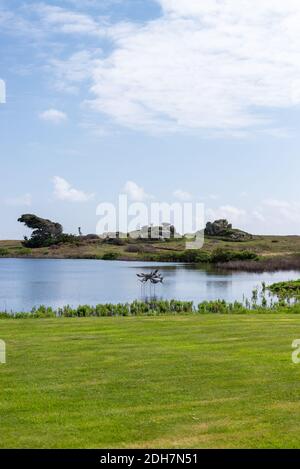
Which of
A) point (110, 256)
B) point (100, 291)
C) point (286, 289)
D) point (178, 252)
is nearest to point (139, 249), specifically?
point (110, 256)

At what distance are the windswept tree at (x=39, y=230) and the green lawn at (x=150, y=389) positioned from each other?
11777 cm

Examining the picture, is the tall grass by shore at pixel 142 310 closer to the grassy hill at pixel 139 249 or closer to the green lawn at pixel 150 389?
the green lawn at pixel 150 389

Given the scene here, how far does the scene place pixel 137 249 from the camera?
113 meters

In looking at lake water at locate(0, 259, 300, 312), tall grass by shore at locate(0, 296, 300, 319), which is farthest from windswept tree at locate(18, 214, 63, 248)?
tall grass by shore at locate(0, 296, 300, 319)

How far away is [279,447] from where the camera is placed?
7.82m

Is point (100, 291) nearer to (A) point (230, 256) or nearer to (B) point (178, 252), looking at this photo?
(A) point (230, 256)

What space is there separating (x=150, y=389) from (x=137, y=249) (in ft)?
336

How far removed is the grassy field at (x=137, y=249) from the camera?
346 feet

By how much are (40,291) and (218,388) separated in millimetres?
33177

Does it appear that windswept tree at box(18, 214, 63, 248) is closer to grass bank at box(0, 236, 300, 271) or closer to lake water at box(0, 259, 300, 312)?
grass bank at box(0, 236, 300, 271)

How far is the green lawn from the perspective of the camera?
323 inches

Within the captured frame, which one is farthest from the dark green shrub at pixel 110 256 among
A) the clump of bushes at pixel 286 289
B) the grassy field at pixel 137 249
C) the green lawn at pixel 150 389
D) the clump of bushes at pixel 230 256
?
the green lawn at pixel 150 389

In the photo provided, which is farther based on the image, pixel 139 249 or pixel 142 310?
pixel 139 249

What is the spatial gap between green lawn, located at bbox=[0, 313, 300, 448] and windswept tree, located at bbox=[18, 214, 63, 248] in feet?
386
